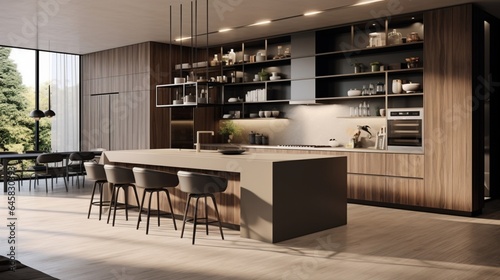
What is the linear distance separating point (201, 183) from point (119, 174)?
1.55 metres

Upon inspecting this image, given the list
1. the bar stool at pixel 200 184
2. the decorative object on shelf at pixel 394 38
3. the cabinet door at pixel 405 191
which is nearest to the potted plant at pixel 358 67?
the decorative object on shelf at pixel 394 38

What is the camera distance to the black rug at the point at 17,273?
2434mm

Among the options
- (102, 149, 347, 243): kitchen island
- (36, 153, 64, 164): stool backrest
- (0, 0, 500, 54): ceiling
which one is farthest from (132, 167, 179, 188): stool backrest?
(36, 153, 64, 164): stool backrest

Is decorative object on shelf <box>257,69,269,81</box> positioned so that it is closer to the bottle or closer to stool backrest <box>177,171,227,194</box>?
the bottle

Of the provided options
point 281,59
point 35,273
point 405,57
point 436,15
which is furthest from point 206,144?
point 35,273

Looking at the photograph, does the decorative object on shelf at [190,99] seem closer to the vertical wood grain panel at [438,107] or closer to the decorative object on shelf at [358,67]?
the decorative object on shelf at [358,67]

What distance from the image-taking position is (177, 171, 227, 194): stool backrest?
16.5ft

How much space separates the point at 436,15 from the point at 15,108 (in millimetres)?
13193

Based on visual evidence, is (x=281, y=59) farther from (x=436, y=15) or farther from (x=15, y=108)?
(x=15, y=108)

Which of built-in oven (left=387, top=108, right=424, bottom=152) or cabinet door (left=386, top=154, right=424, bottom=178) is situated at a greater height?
built-in oven (left=387, top=108, right=424, bottom=152)

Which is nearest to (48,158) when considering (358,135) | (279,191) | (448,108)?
(279,191)

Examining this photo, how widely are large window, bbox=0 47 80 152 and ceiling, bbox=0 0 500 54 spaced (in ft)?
4.96

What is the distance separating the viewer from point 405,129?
7.31 m

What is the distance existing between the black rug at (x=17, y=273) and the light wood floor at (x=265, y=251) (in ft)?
4.07
